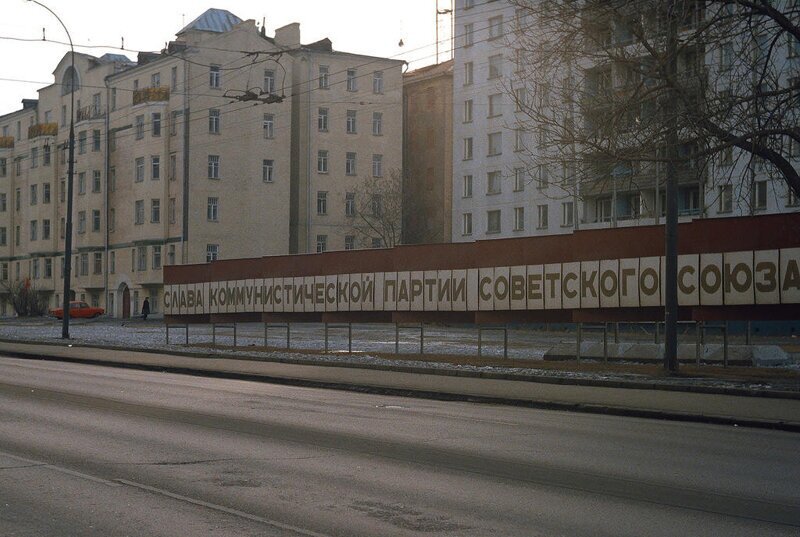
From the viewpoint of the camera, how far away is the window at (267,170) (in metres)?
77.3

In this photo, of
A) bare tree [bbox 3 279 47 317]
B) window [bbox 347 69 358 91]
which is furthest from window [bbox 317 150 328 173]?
bare tree [bbox 3 279 47 317]

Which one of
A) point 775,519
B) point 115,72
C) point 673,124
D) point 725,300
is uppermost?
point 115,72

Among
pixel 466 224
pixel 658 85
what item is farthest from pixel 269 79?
pixel 658 85

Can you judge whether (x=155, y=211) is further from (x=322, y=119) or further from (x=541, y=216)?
(x=541, y=216)

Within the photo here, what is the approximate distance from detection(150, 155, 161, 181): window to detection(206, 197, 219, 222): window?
405 centimetres

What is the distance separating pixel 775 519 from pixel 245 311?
29266 mm

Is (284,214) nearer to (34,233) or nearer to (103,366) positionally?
(34,233)

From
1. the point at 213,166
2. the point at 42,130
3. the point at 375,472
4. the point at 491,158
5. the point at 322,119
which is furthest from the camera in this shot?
the point at 42,130

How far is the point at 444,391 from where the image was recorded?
20.1 meters

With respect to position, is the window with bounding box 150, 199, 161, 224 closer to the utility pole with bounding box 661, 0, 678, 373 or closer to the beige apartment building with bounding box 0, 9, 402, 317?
the beige apartment building with bounding box 0, 9, 402, 317

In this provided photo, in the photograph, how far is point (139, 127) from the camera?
77625mm

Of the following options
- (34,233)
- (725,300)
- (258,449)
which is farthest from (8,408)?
(34,233)

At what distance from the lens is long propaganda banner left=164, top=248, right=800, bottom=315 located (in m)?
23.5

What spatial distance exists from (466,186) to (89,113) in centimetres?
2983
